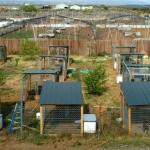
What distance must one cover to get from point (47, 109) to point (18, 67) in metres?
17.2

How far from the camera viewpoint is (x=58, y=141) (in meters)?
19.2

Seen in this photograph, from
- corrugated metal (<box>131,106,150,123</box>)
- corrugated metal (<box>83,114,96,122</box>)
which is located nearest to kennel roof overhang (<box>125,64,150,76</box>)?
corrugated metal (<box>131,106,150,123</box>)

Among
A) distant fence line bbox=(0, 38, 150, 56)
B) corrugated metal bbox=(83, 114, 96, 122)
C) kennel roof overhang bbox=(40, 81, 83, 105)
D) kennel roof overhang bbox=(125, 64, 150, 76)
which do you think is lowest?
distant fence line bbox=(0, 38, 150, 56)

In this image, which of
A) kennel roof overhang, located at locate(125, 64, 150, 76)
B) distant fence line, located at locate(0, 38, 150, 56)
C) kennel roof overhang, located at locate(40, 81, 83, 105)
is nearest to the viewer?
kennel roof overhang, located at locate(40, 81, 83, 105)

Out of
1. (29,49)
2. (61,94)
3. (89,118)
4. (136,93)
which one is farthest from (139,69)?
(29,49)

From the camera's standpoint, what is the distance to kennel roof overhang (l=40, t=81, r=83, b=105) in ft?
64.3

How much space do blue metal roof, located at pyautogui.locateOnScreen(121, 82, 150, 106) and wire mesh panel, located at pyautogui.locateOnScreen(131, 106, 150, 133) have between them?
0.44m

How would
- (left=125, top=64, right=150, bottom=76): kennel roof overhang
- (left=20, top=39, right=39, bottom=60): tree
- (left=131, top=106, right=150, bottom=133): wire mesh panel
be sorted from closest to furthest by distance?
1. (left=131, top=106, right=150, bottom=133): wire mesh panel
2. (left=125, top=64, right=150, bottom=76): kennel roof overhang
3. (left=20, top=39, right=39, bottom=60): tree

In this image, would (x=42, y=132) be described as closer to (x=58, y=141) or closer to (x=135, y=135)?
(x=58, y=141)

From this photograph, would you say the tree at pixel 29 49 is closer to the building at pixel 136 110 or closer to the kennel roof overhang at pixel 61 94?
the kennel roof overhang at pixel 61 94

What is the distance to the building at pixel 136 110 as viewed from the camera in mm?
19594

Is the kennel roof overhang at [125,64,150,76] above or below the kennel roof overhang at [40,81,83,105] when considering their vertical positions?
below

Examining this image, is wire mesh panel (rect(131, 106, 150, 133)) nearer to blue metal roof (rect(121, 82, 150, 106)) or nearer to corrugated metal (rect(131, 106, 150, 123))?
corrugated metal (rect(131, 106, 150, 123))

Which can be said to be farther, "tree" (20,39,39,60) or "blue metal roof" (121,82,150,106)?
"tree" (20,39,39,60)
